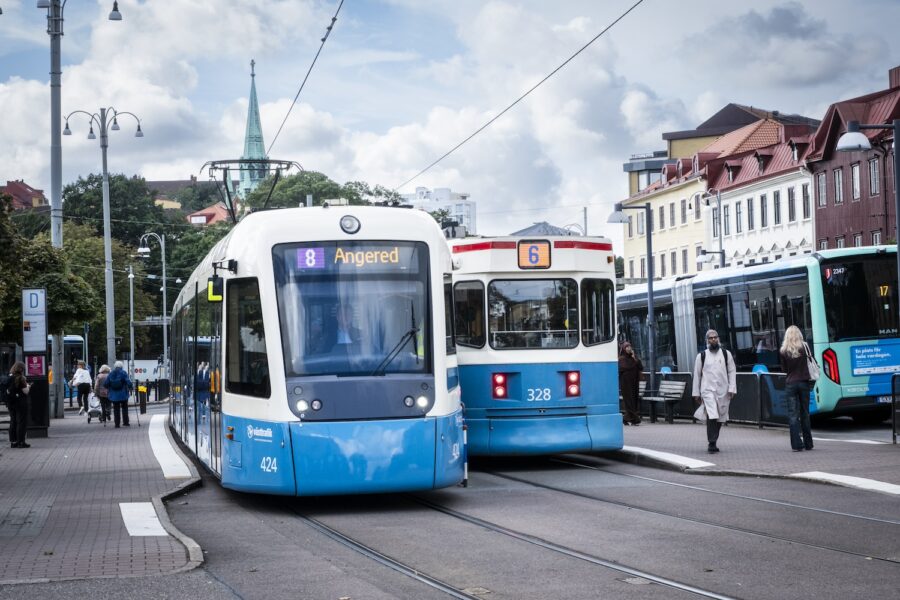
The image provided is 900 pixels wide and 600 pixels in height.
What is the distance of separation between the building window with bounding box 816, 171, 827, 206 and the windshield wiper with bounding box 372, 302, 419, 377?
55715mm

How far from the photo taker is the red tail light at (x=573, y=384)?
17.9 meters

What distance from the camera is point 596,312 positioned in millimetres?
18453

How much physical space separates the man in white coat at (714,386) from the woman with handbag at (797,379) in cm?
74

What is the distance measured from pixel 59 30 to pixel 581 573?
27240 millimetres

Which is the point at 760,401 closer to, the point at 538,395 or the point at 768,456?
the point at 768,456

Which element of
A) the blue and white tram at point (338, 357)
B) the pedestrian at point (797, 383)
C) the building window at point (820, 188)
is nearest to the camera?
the blue and white tram at point (338, 357)

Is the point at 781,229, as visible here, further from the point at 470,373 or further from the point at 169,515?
the point at 169,515

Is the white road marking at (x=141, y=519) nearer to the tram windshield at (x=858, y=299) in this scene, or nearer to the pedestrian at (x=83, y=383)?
the tram windshield at (x=858, y=299)

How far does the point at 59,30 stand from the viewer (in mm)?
33562

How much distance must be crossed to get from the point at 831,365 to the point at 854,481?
955cm

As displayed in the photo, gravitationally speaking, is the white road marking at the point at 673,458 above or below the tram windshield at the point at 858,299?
below

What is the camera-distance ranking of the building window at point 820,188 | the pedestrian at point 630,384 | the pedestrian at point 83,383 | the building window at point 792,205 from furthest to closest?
the building window at point 792,205 → the building window at point 820,188 → the pedestrian at point 83,383 → the pedestrian at point 630,384

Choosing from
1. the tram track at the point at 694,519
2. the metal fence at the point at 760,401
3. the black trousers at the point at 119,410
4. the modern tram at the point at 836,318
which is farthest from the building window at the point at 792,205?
the tram track at the point at 694,519

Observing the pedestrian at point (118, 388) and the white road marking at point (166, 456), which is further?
the pedestrian at point (118, 388)
